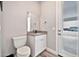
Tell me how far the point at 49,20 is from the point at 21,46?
0.65 metres

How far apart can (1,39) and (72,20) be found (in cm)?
121

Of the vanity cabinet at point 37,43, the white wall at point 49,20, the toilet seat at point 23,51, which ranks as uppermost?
the white wall at point 49,20

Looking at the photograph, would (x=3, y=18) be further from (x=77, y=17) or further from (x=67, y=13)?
(x=77, y=17)

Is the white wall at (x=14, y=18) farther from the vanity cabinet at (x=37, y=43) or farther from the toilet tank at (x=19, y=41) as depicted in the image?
the vanity cabinet at (x=37, y=43)

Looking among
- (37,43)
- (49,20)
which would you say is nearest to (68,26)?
(49,20)

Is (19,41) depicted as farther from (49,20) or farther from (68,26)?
Result: (68,26)

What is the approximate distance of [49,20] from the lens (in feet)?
5.66

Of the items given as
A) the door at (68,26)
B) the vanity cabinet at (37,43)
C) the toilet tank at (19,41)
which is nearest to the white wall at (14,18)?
the toilet tank at (19,41)

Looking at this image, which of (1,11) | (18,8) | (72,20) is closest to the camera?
(1,11)

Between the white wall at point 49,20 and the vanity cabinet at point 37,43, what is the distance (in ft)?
0.31

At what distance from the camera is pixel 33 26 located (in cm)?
167

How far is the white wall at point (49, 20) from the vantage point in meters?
1.68

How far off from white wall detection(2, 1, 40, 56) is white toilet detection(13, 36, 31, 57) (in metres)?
0.07

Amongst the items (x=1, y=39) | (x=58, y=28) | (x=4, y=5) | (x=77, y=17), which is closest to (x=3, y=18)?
(x=4, y=5)
